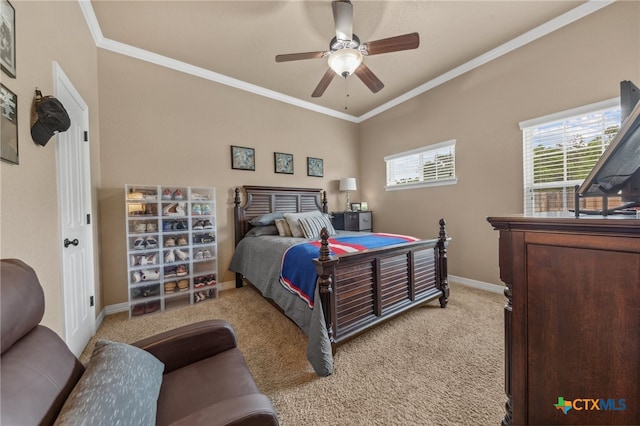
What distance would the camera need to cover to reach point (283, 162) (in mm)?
3854

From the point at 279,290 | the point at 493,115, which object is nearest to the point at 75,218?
the point at 279,290

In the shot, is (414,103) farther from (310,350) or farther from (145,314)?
(145,314)

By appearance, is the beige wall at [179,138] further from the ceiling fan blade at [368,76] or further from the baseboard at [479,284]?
the baseboard at [479,284]

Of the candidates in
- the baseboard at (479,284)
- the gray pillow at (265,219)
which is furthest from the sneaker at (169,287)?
the baseboard at (479,284)

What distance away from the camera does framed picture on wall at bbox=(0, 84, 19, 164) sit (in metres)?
1.02

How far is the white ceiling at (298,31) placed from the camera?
217 centimetres

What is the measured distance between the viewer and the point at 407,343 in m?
1.94

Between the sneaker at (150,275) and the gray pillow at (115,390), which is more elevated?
the gray pillow at (115,390)

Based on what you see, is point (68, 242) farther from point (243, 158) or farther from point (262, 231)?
point (243, 158)

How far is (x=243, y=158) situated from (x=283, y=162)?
2.17 ft

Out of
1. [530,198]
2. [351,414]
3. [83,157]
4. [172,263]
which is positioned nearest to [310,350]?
[351,414]

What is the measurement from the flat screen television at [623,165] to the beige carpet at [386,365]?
4.17 feet

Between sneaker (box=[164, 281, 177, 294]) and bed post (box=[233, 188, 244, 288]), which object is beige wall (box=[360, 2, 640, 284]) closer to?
bed post (box=[233, 188, 244, 288])

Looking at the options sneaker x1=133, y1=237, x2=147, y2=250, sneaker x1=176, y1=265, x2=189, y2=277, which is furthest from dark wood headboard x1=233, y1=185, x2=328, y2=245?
sneaker x1=133, y1=237, x2=147, y2=250
